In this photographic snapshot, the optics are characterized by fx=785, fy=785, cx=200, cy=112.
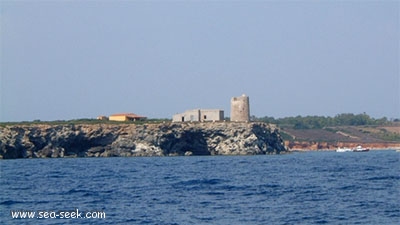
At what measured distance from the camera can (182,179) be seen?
40562 mm

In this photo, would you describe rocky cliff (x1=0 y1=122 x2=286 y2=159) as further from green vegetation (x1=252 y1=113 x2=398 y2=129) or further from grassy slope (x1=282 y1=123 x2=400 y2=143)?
green vegetation (x1=252 y1=113 x2=398 y2=129)

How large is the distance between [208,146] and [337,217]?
64219 mm

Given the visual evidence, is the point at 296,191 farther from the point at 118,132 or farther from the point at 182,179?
the point at 118,132

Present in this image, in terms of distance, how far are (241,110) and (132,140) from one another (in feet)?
57.2

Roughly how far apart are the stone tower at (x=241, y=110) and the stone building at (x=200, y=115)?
5.38 feet

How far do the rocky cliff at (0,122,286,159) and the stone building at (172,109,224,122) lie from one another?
24.9ft

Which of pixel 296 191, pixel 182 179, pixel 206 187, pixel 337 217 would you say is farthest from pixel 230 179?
pixel 337 217

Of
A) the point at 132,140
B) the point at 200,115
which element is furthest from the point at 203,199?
the point at 200,115

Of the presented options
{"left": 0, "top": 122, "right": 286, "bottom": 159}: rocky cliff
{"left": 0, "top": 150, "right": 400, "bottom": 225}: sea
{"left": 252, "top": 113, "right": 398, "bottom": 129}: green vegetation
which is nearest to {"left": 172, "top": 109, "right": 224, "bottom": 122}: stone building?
{"left": 0, "top": 122, "right": 286, "bottom": 159}: rocky cliff

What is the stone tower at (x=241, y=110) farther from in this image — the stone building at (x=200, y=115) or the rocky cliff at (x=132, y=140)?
the rocky cliff at (x=132, y=140)

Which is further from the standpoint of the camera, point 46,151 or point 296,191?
point 46,151

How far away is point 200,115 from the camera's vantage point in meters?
98.9

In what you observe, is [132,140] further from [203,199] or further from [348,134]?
[348,134]

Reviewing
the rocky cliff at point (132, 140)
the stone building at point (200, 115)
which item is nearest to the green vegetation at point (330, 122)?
the stone building at point (200, 115)
